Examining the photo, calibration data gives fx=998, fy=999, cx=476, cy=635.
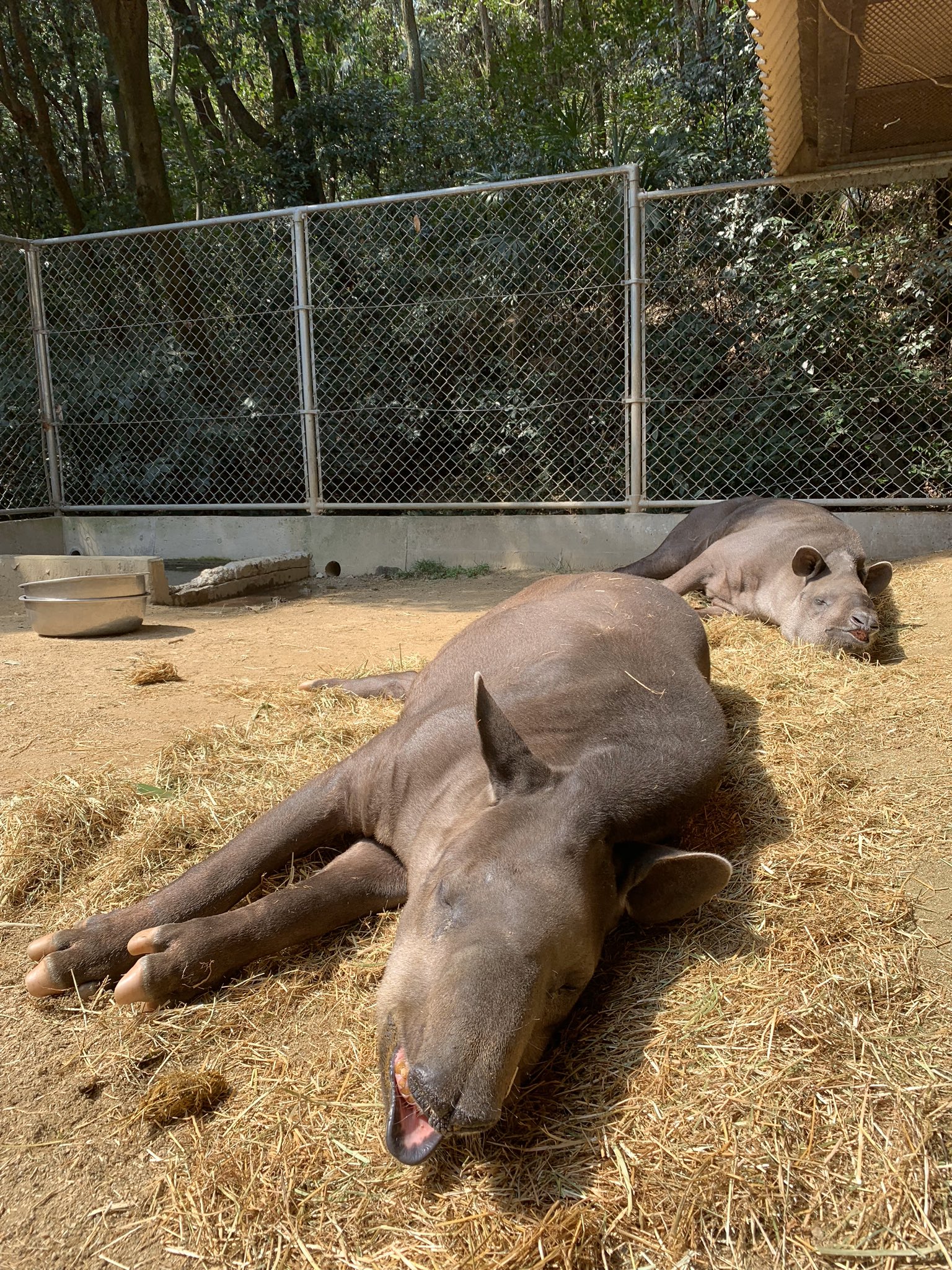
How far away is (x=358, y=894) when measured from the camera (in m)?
2.84

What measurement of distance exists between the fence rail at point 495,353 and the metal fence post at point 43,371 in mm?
26

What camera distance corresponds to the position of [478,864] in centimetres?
223

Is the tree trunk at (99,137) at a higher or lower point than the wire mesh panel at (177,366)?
higher

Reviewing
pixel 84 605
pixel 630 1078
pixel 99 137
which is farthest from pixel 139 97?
pixel 630 1078

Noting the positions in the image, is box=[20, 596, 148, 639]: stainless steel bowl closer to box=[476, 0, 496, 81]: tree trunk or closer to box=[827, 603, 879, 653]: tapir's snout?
box=[827, 603, 879, 653]: tapir's snout

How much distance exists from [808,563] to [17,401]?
8.03 m

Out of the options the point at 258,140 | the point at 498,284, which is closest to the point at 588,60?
the point at 258,140

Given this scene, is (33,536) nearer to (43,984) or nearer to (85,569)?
(85,569)

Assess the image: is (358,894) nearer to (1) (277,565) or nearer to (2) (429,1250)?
(2) (429,1250)

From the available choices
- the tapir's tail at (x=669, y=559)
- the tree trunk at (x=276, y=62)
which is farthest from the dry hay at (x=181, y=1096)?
the tree trunk at (x=276, y=62)

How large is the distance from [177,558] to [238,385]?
191cm

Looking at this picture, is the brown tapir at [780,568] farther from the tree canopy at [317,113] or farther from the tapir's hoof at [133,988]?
the tree canopy at [317,113]

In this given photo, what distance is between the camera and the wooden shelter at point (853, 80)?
530 centimetres

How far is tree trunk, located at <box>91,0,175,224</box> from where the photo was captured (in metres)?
10.8
